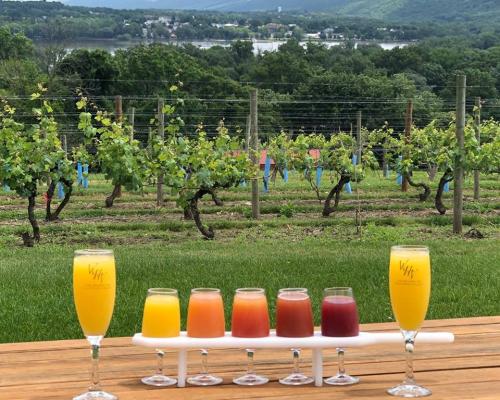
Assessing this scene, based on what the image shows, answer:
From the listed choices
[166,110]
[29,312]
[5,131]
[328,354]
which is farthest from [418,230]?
[328,354]

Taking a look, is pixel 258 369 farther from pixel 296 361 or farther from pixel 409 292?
pixel 409 292

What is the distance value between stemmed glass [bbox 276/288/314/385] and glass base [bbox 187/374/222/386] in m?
0.15

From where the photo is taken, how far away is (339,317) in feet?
6.74

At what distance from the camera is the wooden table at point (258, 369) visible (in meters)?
1.96

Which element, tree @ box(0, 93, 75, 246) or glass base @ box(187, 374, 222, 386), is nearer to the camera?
glass base @ box(187, 374, 222, 386)

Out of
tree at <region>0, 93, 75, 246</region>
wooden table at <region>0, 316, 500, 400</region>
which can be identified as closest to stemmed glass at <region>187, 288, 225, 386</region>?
wooden table at <region>0, 316, 500, 400</region>

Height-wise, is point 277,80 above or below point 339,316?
above

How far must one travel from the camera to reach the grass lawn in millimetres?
6668

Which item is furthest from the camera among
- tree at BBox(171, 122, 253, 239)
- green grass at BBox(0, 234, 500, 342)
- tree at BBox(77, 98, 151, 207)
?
tree at BBox(77, 98, 151, 207)

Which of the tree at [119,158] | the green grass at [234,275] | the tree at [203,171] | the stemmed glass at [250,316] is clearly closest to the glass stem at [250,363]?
the stemmed glass at [250,316]

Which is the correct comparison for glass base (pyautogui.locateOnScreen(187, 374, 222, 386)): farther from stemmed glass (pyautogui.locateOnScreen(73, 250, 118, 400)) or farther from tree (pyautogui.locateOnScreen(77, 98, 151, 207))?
tree (pyautogui.locateOnScreen(77, 98, 151, 207))

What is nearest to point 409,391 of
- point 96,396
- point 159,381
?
point 159,381

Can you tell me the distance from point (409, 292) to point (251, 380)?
0.41 metres

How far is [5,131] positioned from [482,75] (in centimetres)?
2858
